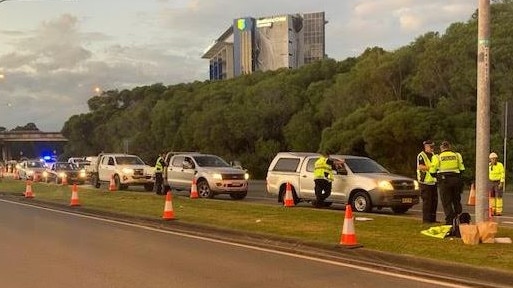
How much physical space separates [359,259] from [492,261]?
6.97 ft

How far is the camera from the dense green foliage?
44062mm

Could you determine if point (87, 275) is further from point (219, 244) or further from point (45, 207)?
point (45, 207)

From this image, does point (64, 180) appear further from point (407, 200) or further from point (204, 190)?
point (407, 200)

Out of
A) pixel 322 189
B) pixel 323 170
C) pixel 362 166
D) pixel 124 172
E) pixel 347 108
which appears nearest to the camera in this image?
pixel 323 170

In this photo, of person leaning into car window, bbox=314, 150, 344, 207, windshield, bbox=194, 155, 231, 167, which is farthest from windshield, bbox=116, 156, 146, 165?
person leaning into car window, bbox=314, 150, 344, 207

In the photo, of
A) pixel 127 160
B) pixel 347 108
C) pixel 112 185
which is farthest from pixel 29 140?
pixel 112 185

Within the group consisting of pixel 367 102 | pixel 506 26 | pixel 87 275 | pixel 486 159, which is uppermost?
pixel 506 26

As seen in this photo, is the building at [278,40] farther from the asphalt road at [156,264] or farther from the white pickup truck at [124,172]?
the asphalt road at [156,264]

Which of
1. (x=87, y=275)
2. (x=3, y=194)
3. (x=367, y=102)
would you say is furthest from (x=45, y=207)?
(x=367, y=102)

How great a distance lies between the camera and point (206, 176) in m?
26.0

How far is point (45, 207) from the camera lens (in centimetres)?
2323

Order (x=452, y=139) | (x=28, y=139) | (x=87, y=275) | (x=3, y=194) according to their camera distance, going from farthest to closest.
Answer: (x=28, y=139) → (x=452, y=139) → (x=3, y=194) → (x=87, y=275)

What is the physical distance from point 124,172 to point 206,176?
7.52 meters

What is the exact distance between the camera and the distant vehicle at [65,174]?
1671 inches
